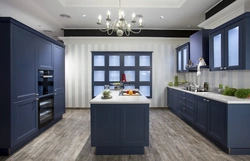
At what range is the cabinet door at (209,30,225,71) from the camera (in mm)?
3447

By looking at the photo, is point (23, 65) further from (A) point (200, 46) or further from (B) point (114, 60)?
(A) point (200, 46)

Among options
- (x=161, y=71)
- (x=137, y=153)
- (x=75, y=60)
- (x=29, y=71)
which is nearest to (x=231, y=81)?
(x=137, y=153)

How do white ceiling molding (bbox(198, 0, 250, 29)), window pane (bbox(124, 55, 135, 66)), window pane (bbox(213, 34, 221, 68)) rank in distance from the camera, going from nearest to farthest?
white ceiling molding (bbox(198, 0, 250, 29))
window pane (bbox(213, 34, 221, 68))
window pane (bbox(124, 55, 135, 66))

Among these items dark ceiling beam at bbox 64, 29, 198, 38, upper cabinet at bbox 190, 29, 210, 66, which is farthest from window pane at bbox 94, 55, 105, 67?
upper cabinet at bbox 190, 29, 210, 66

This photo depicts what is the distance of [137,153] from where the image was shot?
9.29 feet

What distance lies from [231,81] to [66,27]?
5.56m

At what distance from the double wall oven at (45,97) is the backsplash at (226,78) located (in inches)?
163

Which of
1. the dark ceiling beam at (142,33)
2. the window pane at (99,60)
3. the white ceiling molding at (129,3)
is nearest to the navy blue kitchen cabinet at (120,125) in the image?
the white ceiling molding at (129,3)

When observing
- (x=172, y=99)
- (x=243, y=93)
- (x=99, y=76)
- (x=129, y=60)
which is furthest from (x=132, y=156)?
(x=129, y=60)

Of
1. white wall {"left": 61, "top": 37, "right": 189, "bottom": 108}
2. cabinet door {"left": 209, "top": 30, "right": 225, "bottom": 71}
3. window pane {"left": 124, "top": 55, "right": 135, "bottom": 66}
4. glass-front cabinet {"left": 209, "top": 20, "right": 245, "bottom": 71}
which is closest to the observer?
glass-front cabinet {"left": 209, "top": 20, "right": 245, "bottom": 71}

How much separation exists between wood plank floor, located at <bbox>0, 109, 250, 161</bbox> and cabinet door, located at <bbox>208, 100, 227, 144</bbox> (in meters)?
0.24

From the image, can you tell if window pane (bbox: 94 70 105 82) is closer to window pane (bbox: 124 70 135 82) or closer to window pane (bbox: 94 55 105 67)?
window pane (bbox: 94 55 105 67)

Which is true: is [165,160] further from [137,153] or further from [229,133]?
[229,133]

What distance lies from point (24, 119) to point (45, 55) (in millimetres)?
1547
